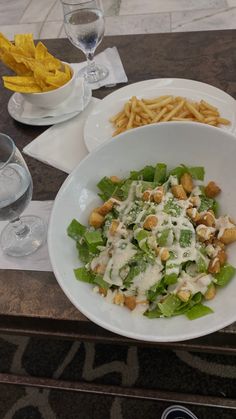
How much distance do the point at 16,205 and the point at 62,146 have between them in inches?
11.7

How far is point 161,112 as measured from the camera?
91 cm

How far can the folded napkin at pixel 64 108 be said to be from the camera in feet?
3.32

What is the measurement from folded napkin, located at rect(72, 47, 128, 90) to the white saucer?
6 centimetres

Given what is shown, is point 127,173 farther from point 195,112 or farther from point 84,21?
point 84,21

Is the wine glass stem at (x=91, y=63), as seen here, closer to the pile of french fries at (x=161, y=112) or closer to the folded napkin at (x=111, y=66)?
the folded napkin at (x=111, y=66)

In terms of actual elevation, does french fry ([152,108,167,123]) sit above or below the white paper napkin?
above

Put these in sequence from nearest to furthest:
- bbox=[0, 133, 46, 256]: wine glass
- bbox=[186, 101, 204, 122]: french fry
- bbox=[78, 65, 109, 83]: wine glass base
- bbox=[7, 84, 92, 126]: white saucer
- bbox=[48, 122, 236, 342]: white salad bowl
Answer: bbox=[48, 122, 236, 342]: white salad bowl
bbox=[0, 133, 46, 256]: wine glass
bbox=[186, 101, 204, 122]: french fry
bbox=[7, 84, 92, 126]: white saucer
bbox=[78, 65, 109, 83]: wine glass base

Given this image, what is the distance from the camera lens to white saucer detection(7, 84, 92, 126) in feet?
3.30

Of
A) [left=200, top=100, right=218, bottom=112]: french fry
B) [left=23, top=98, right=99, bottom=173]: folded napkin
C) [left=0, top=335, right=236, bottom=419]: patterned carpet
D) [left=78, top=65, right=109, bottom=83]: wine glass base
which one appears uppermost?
[left=200, top=100, right=218, bottom=112]: french fry

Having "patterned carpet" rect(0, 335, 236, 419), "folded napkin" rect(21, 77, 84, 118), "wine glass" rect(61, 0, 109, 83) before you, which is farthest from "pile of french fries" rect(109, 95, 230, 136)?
"patterned carpet" rect(0, 335, 236, 419)

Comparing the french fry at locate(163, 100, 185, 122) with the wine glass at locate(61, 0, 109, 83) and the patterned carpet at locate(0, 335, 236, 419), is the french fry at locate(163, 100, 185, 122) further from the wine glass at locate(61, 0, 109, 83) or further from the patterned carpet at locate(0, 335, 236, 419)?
the patterned carpet at locate(0, 335, 236, 419)

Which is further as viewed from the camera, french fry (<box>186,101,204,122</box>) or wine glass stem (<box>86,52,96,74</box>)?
wine glass stem (<box>86,52,96,74</box>)

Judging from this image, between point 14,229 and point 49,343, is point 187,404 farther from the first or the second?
point 14,229

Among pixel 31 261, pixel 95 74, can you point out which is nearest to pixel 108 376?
pixel 31 261
